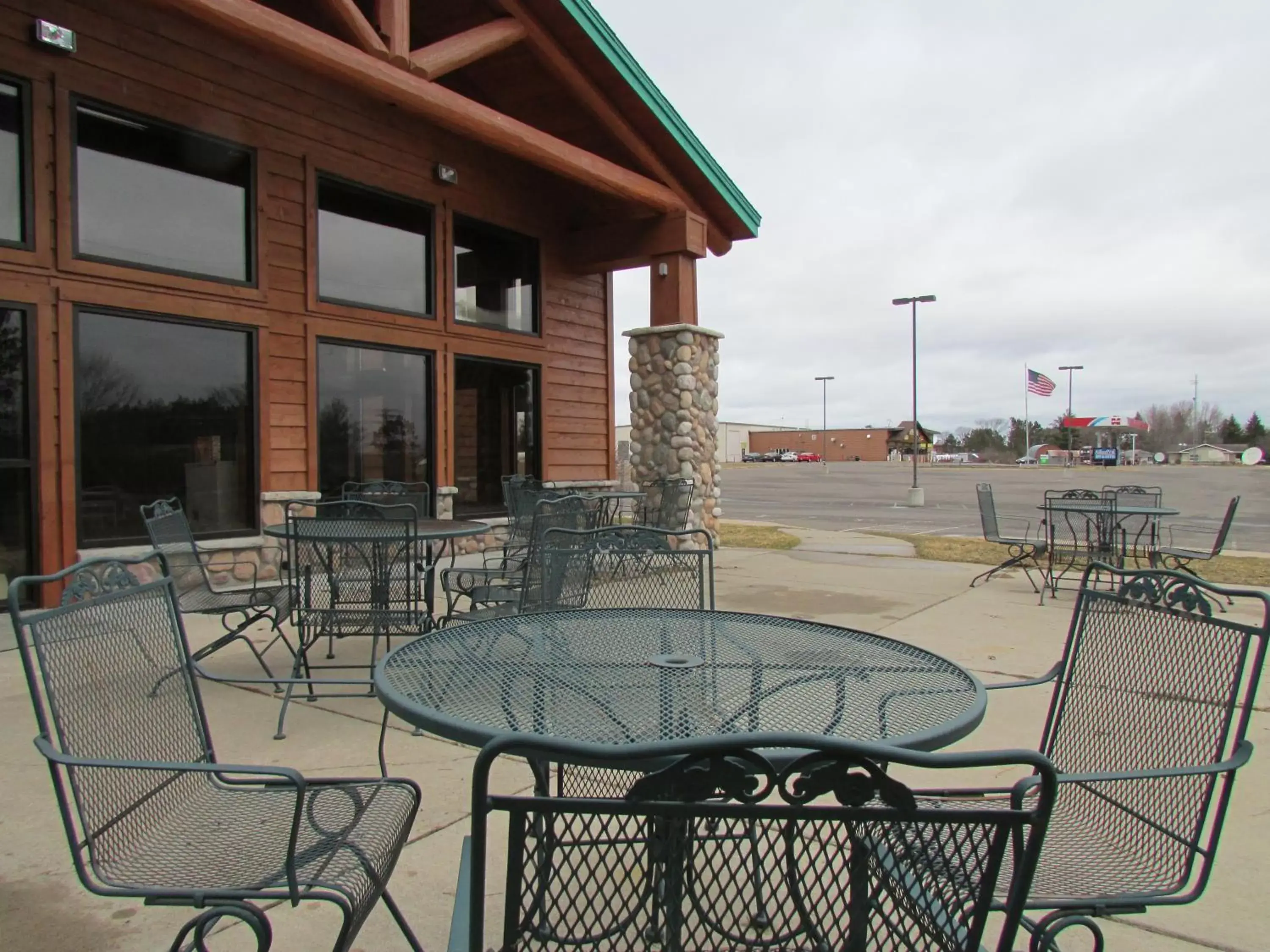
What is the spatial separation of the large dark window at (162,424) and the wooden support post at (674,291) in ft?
13.5

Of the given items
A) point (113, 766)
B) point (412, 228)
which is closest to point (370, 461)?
point (412, 228)

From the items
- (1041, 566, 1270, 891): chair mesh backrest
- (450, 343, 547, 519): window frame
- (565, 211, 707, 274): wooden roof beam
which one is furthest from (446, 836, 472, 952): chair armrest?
(565, 211, 707, 274): wooden roof beam

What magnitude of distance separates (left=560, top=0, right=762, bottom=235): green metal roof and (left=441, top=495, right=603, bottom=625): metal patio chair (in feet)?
14.9

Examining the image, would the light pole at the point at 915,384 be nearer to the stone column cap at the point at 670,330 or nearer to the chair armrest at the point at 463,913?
the stone column cap at the point at 670,330

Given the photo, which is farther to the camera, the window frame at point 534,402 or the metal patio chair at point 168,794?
the window frame at point 534,402

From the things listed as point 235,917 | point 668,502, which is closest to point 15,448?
point 668,502

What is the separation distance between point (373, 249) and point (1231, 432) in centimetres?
10151

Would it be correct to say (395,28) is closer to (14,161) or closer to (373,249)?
(373,249)

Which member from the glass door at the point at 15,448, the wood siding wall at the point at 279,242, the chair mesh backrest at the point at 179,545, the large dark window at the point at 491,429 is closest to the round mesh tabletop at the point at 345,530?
the chair mesh backrest at the point at 179,545

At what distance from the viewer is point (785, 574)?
802 cm

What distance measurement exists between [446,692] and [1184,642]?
1.67m

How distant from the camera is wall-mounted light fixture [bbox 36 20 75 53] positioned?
564cm

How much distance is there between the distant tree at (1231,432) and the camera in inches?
3425

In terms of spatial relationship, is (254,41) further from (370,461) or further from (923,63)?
(923,63)
